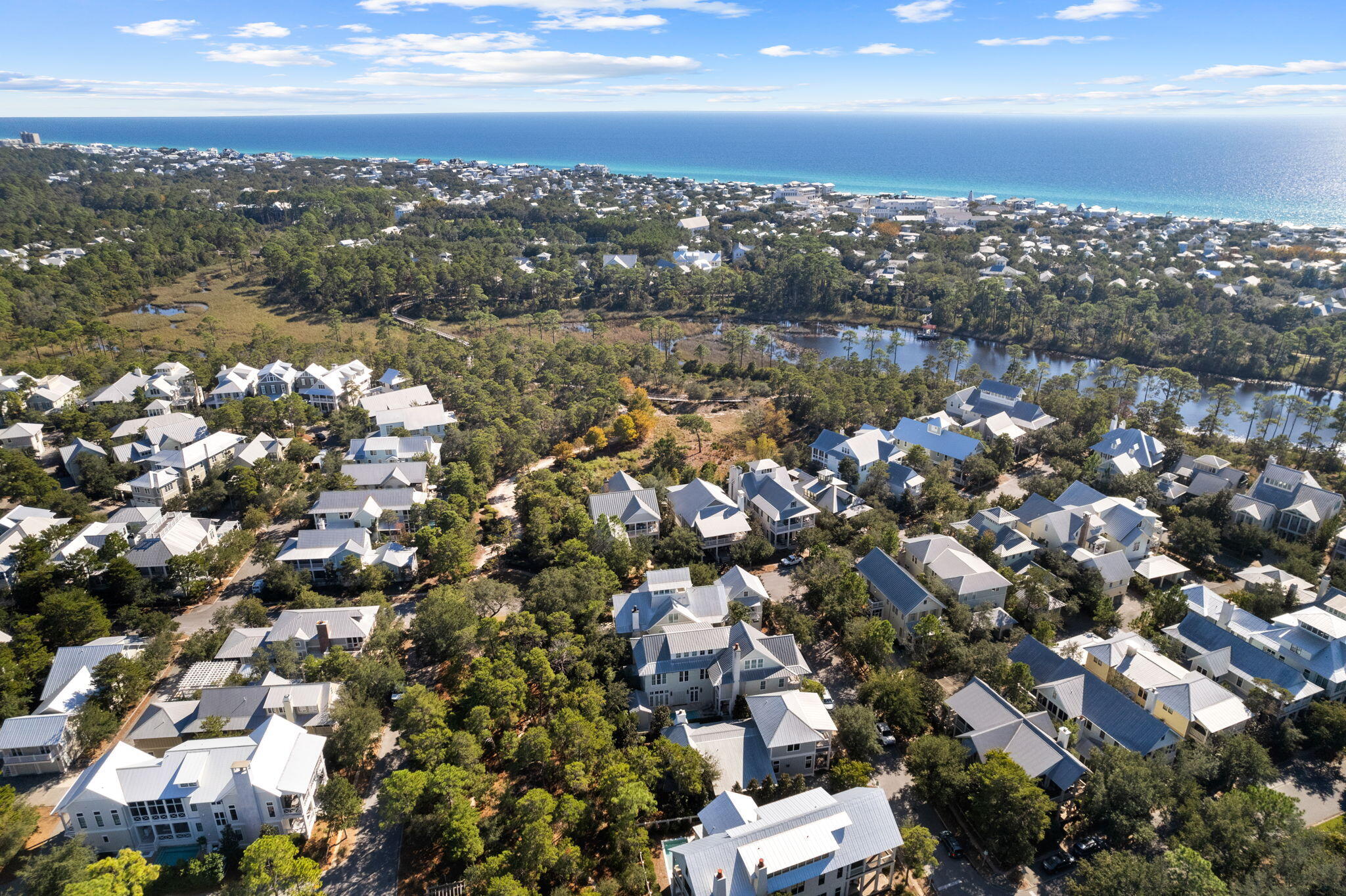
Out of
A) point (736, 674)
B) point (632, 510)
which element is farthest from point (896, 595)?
point (632, 510)

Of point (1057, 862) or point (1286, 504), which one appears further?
point (1286, 504)

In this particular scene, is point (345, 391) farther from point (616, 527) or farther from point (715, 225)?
point (715, 225)

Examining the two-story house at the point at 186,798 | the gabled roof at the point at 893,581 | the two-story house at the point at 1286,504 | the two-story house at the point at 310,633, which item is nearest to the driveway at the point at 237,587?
the two-story house at the point at 310,633

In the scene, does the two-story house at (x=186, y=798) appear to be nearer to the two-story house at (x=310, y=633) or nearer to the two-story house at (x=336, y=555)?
the two-story house at (x=310, y=633)

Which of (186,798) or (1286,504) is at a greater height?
(1286,504)

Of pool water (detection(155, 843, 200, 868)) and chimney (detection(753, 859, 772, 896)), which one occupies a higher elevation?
chimney (detection(753, 859, 772, 896))

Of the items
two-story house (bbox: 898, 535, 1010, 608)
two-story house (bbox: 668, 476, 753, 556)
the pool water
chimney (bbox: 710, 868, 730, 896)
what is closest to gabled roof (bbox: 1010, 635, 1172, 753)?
two-story house (bbox: 898, 535, 1010, 608)

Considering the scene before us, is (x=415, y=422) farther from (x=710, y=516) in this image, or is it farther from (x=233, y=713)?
(x=233, y=713)

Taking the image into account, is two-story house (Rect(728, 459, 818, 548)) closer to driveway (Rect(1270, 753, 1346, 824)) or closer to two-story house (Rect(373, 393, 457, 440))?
driveway (Rect(1270, 753, 1346, 824))
